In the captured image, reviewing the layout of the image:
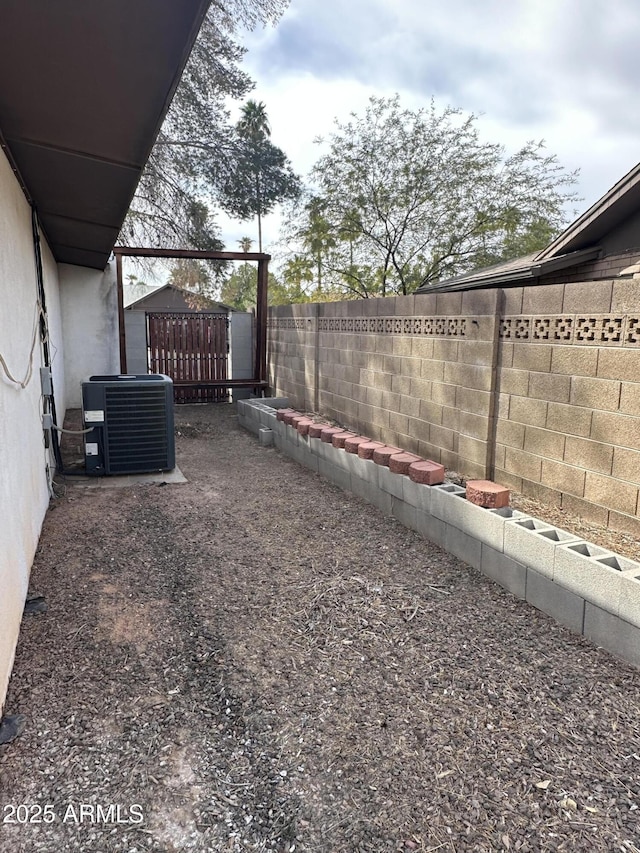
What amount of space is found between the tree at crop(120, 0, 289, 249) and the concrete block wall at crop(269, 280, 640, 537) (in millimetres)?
5473

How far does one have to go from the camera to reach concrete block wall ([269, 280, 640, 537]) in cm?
296

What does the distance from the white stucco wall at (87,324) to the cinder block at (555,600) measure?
322 inches

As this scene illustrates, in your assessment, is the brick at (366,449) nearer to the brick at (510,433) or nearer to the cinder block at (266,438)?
the brick at (510,433)

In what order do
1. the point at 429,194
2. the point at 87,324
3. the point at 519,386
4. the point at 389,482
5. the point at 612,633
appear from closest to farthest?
the point at 612,633 < the point at 519,386 < the point at 389,482 < the point at 87,324 < the point at 429,194

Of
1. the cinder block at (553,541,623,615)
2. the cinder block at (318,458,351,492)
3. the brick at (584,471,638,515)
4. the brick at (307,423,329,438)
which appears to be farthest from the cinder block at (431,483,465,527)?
the brick at (307,423,329,438)

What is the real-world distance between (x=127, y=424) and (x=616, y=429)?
4.13 metres

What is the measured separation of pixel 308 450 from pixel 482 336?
244cm

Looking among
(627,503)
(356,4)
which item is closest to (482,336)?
(627,503)

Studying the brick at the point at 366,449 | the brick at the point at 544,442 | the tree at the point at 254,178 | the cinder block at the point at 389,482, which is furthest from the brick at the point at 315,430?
the tree at the point at 254,178

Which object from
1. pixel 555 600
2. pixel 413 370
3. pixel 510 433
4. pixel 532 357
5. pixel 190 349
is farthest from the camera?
pixel 190 349

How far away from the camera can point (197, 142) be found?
9.62 m

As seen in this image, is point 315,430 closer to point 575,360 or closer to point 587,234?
point 575,360

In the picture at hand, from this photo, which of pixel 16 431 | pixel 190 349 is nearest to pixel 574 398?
pixel 16 431

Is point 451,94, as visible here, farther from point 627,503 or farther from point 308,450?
point 627,503
